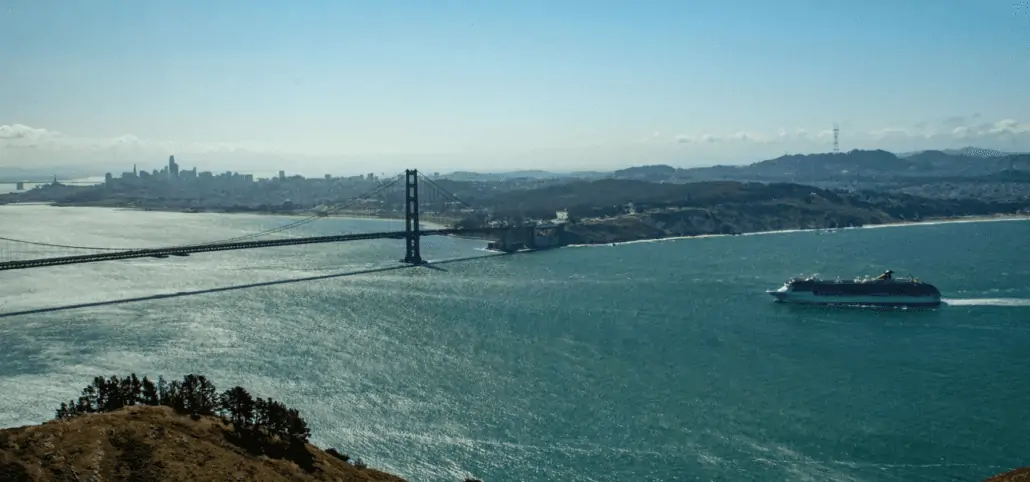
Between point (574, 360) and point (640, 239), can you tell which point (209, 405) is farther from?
point (640, 239)

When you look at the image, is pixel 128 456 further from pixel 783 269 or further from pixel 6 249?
pixel 6 249

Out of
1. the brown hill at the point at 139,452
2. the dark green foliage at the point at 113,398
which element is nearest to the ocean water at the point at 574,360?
the dark green foliage at the point at 113,398

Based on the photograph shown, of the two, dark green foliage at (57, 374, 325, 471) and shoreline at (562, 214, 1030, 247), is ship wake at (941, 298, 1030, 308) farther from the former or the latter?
dark green foliage at (57, 374, 325, 471)

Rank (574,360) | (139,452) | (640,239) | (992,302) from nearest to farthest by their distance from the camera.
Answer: (139,452) → (574,360) → (992,302) → (640,239)

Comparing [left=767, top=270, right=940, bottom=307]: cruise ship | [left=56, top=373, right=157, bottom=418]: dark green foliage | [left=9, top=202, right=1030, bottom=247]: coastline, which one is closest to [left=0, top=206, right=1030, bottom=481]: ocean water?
[left=767, top=270, right=940, bottom=307]: cruise ship

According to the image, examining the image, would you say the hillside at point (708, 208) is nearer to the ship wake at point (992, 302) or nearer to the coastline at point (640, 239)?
the coastline at point (640, 239)

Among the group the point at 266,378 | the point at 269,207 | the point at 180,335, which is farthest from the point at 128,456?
the point at 269,207

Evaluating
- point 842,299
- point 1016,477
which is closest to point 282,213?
point 842,299
